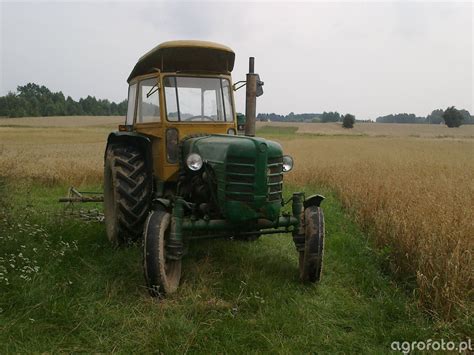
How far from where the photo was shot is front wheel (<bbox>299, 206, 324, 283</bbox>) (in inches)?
164

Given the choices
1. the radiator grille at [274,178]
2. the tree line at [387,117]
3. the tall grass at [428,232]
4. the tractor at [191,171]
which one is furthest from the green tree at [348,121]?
the radiator grille at [274,178]

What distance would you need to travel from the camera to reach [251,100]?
5.77 metres

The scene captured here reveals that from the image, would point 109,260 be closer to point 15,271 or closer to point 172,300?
point 15,271

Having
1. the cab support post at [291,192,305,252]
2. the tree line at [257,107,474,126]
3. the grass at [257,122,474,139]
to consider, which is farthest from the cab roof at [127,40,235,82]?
the tree line at [257,107,474,126]

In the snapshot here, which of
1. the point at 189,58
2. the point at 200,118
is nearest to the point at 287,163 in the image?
the point at 200,118

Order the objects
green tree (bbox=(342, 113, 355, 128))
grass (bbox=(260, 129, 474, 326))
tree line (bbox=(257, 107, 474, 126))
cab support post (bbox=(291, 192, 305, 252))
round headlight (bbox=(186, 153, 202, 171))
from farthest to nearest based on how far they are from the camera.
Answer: tree line (bbox=(257, 107, 474, 126)), green tree (bbox=(342, 113, 355, 128)), cab support post (bbox=(291, 192, 305, 252)), round headlight (bbox=(186, 153, 202, 171)), grass (bbox=(260, 129, 474, 326))

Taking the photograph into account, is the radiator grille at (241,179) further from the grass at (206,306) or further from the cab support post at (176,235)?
the grass at (206,306)

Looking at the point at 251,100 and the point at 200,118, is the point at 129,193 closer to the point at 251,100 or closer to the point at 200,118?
the point at 200,118

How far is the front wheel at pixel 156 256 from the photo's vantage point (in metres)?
3.77

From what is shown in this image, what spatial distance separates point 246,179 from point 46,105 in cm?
7823

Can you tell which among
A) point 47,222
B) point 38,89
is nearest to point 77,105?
point 38,89

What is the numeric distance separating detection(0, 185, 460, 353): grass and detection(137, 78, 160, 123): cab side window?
1.67 m

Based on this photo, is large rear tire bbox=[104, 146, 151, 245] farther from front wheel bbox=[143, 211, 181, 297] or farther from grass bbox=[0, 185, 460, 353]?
front wheel bbox=[143, 211, 181, 297]

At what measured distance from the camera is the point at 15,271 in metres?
4.14
